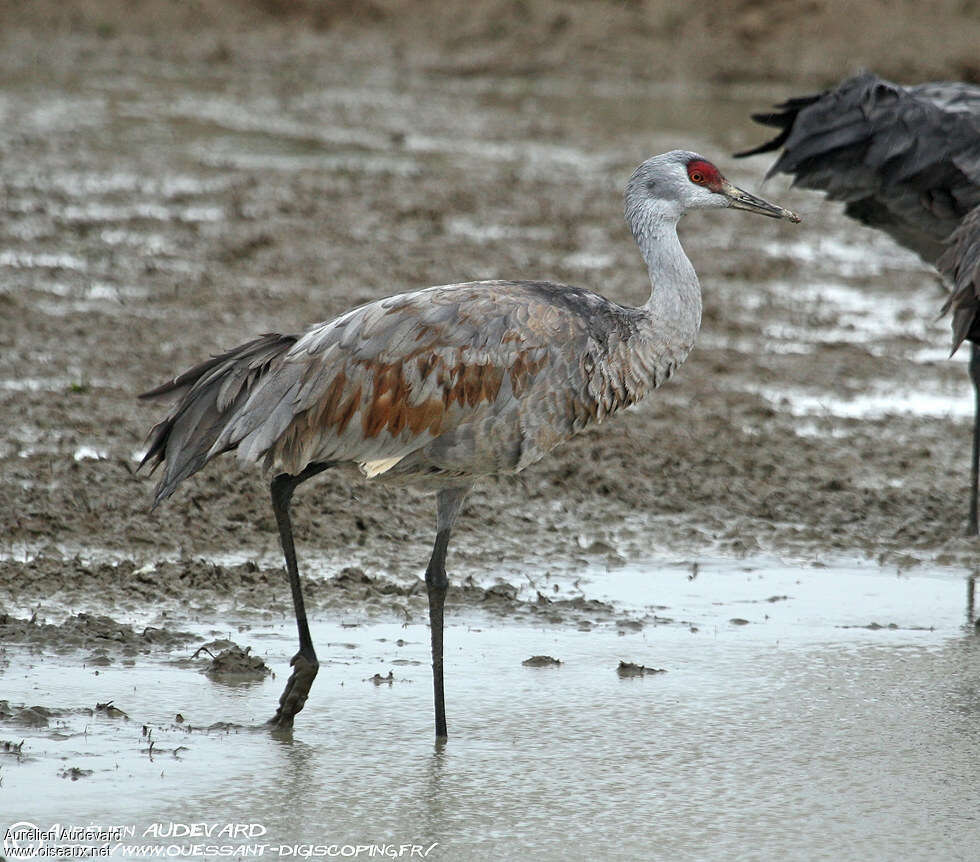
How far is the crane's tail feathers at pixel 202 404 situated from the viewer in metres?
5.00

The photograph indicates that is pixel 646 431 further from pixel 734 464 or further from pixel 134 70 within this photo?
pixel 134 70

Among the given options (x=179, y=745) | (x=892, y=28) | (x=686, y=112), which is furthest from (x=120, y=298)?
(x=892, y=28)

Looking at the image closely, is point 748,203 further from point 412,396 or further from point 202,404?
point 202,404

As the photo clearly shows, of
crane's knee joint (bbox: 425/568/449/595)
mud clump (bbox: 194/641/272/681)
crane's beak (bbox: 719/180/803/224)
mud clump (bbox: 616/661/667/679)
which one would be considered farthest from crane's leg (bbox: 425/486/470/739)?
crane's beak (bbox: 719/180/803/224)

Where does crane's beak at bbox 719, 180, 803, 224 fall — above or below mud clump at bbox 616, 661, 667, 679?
above

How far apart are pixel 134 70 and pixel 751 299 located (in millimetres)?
12466

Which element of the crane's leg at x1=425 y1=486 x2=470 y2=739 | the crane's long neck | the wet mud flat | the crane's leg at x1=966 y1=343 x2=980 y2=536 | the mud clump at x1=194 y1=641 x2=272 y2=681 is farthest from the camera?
the crane's leg at x1=966 y1=343 x2=980 y2=536

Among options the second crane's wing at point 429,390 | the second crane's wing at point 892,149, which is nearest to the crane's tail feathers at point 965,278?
the second crane's wing at point 892,149

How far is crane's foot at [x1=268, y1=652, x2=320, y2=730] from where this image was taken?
4828mm

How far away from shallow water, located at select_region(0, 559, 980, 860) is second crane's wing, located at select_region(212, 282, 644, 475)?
76 centimetres

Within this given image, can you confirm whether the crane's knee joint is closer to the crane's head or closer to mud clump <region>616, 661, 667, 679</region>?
mud clump <region>616, 661, 667, 679</region>

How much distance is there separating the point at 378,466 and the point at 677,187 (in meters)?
1.41

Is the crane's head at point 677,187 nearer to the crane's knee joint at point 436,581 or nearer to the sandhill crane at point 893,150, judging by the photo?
the crane's knee joint at point 436,581

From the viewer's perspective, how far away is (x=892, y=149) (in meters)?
7.85
